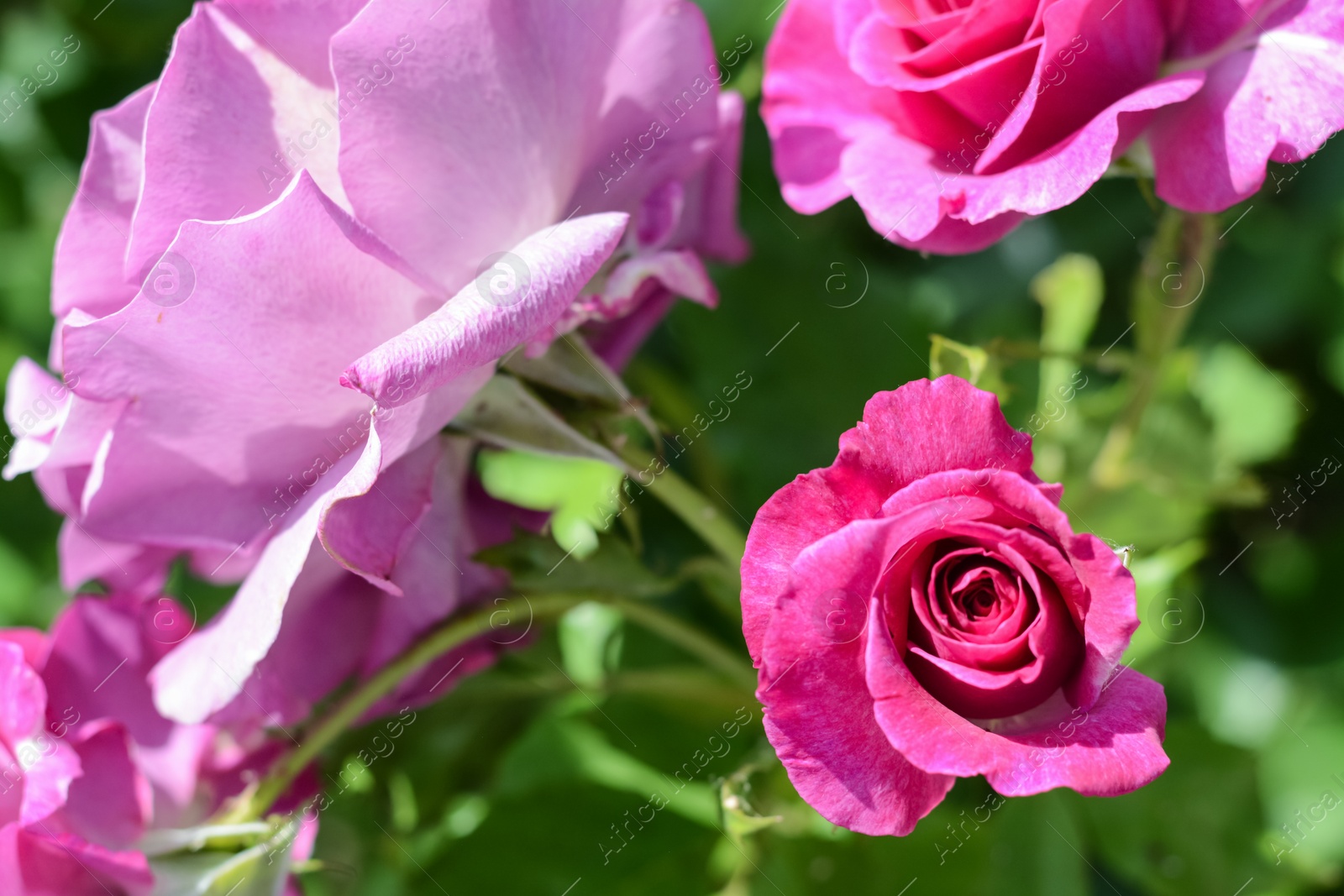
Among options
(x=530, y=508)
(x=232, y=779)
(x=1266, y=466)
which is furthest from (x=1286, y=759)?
(x=232, y=779)

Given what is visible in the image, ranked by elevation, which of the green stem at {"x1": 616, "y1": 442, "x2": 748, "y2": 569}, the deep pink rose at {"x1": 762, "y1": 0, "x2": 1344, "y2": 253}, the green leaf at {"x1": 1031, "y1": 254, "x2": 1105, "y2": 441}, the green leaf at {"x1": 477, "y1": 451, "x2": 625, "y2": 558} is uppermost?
the deep pink rose at {"x1": 762, "y1": 0, "x2": 1344, "y2": 253}

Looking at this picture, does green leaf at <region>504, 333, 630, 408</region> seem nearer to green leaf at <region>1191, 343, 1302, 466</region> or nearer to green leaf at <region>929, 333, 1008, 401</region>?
green leaf at <region>929, 333, 1008, 401</region>

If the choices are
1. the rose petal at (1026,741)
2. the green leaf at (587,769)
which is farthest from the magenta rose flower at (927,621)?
the green leaf at (587,769)

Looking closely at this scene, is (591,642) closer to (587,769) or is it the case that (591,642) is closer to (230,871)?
(587,769)

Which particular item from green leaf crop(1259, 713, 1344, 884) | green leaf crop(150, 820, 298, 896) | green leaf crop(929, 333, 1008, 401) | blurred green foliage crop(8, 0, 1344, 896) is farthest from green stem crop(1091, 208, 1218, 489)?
green leaf crop(150, 820, 298, 896)

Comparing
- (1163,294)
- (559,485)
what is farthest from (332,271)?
(559,485)

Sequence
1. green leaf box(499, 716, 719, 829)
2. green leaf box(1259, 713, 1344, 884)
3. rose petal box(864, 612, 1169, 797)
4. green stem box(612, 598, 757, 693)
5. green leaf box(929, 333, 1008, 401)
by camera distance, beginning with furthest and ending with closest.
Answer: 1. green leaf box(1259, 713, 1344, 884)
2. green leaf box(499, 716, 719, 829)
3. green stem box(612, 598, 757, 693)
4. green leaf box(929, 333, 1008, 401)
5. rose petal box(864, 612, 1169, 797)

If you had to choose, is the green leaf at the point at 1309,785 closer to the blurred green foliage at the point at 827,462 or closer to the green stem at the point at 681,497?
the blurred green foliage at the point at 827,462
